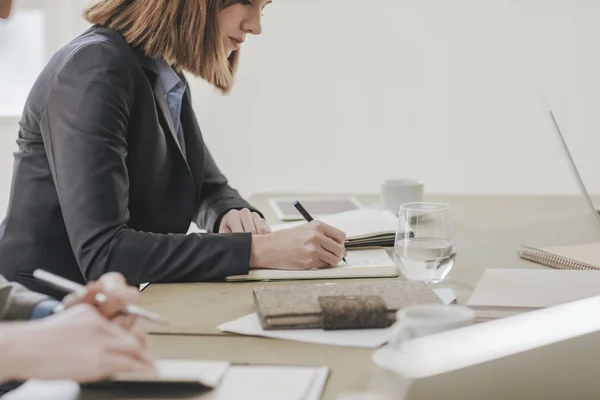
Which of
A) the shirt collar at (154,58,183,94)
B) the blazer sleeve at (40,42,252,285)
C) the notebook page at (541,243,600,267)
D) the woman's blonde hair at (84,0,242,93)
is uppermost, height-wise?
the woman's blonde hair at (84,0,242,93)

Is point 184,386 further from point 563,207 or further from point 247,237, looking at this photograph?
point 563,207

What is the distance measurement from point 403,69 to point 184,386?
102 inches

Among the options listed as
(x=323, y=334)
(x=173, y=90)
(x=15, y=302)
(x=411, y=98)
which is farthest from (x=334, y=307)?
(x=411, y=98)

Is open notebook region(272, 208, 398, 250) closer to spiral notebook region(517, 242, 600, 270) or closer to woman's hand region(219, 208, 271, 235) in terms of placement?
woman's hand region(219, 208, 271, 235)

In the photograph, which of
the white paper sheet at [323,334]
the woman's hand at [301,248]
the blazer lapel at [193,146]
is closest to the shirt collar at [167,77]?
the blazer lapel at [193,146]

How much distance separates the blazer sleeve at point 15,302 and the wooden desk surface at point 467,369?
173 millimetres

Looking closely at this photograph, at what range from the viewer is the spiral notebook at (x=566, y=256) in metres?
1.45

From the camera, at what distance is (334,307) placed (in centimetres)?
108

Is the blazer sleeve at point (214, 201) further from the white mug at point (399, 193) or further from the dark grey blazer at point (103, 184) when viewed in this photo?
the white mug at point (399, 193)

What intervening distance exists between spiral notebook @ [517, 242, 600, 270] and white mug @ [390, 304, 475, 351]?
2.05 ft

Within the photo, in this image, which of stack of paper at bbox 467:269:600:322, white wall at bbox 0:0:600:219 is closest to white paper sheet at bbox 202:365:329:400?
stack of paper at bbox 467:269:600:322

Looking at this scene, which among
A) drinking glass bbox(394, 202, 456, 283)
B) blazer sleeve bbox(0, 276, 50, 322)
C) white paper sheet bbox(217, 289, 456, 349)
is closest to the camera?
white paper sheet bbox(217, 289, 456, 349)

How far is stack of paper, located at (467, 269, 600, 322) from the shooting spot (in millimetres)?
1134

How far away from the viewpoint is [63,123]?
1.45 meters
